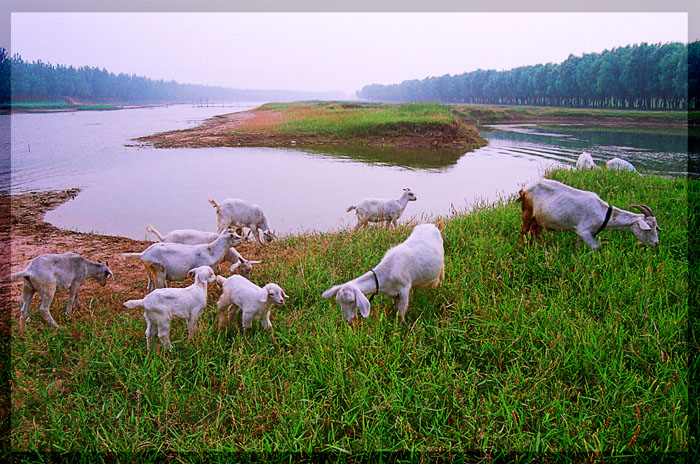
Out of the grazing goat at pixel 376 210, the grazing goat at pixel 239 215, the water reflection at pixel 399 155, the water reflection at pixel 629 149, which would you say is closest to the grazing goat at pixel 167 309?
the grazing goat at pixel 239 215

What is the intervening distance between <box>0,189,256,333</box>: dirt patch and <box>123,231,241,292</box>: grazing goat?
0.54 m

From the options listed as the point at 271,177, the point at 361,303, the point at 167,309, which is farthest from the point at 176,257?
the point at 271,177

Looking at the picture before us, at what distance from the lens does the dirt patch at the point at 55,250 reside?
5586 millimetres

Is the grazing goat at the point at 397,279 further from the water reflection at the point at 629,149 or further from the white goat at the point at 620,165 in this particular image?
the water reflection at the point at 629,149

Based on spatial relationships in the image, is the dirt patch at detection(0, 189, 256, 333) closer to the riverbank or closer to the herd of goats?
the herd of goats

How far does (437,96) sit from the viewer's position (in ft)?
431

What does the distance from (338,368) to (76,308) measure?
3.89m

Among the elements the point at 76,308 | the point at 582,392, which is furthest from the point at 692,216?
the point at 76,308

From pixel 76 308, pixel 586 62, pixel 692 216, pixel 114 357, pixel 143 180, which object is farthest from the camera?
pixel 586 62

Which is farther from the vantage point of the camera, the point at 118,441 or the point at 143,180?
the point at 143,180

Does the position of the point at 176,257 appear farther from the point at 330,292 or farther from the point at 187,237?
the point at 330,292

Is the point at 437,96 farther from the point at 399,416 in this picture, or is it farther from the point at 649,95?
the point at 399,416

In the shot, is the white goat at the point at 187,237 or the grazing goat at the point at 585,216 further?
the white goat at the point at 187,237

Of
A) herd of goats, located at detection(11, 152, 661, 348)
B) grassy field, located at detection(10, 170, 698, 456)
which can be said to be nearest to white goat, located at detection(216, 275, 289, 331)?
herd of goats, located at detection(11, 152, 661, 348)
